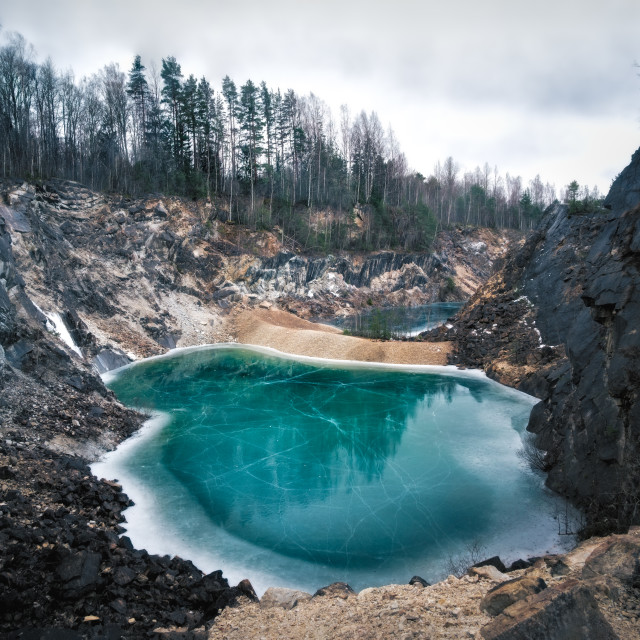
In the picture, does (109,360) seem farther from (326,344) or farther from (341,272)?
(341,272)

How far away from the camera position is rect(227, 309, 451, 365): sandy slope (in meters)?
24.6

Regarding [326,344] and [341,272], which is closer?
[326,344]

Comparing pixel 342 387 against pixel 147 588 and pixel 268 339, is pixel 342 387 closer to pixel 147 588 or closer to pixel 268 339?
pixel 268 339

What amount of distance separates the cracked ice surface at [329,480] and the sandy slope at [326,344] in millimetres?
4763

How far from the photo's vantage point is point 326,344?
2619 cm

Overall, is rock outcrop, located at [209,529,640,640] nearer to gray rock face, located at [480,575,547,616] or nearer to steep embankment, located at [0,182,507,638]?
gray rock face, located at [480,575,547,616]

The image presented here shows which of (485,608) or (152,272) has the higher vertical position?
(152,272)

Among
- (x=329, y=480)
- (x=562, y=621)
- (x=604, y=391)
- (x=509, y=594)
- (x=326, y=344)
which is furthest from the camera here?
(x=326, y=344)

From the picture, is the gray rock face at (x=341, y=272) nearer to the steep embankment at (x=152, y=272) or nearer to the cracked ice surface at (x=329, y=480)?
the steep embankment at (x=152, y=272)

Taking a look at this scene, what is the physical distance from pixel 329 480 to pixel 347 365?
13.4m

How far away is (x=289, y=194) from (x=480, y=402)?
3458cm

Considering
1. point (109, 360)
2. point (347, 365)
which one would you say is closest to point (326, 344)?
point (347, 365)

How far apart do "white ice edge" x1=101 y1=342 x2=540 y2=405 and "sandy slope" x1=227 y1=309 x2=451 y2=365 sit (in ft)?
1.22

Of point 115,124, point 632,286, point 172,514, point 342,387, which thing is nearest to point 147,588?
point 172,514
